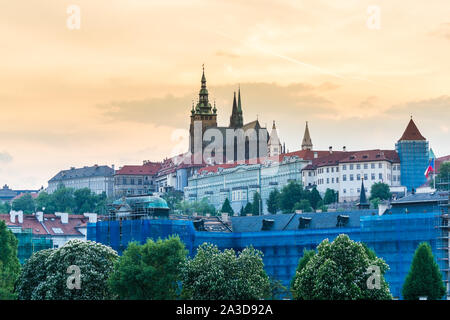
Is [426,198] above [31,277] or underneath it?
above

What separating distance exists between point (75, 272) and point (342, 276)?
20180mm

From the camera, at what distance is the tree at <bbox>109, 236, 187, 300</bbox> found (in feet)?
313

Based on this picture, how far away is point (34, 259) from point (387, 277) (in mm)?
35778

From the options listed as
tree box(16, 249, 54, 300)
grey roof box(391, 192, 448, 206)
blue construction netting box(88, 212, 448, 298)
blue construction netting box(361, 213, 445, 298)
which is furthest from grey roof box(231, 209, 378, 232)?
tree box(16, 249, 54, 300)

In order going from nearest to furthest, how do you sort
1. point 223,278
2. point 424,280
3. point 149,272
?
point 223,278 < point 149,272 < point 424,280

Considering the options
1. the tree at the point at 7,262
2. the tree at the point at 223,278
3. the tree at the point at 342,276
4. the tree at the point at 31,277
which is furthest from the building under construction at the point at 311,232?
the tree at the point at 342,276

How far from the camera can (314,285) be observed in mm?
91562

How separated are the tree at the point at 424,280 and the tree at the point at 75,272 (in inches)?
881

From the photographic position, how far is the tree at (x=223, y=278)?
306 feet

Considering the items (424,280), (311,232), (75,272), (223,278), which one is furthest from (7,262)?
(424,280)

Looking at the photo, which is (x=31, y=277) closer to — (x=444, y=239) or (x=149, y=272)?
(x=149, y=272)

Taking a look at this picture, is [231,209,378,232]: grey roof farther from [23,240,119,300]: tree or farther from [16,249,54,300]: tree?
[16,249,54,300]: tree

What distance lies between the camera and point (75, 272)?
317 ft

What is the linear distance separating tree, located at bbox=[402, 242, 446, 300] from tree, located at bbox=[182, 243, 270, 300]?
11.0 metres
